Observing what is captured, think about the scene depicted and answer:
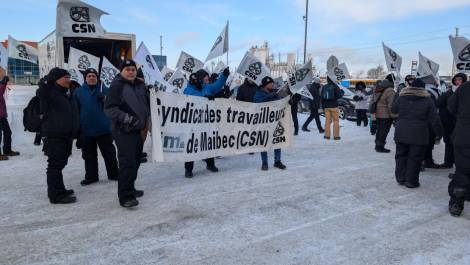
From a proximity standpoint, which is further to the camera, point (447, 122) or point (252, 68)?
point (252, 68)

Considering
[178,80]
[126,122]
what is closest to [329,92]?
[178,80]

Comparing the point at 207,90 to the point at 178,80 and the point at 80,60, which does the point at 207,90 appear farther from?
the point at 178,80

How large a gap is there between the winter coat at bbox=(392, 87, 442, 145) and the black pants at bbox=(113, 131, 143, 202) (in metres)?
3.99

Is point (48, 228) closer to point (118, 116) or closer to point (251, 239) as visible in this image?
point (118, 116)

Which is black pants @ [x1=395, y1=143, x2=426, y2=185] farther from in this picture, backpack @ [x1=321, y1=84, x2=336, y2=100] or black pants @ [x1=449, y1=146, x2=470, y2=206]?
backpack @ [x1=321, y1=84, x2=336, y2=100]

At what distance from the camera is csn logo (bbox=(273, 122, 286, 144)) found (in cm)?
733

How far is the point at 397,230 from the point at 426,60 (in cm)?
898

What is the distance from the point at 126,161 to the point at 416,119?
4.30 m

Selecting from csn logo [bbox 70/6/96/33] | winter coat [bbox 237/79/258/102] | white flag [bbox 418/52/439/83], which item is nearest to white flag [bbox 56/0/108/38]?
csn logo [bbox 70/6/96/33]

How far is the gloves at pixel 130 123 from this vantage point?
466cm

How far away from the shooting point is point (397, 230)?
13.9ft

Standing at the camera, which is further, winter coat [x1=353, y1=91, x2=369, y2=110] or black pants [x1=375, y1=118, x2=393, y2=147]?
winter coat [x1=353, y1=91, x2=369, y2=110]

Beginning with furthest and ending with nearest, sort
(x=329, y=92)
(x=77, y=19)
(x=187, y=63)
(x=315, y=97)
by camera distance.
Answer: (x=315, y=97), (x=187, y=63), (x=329, y=92), (x=77, y=19)

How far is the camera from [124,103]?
4.80m
